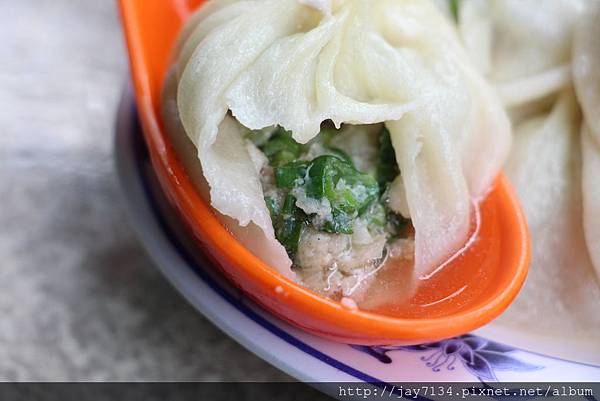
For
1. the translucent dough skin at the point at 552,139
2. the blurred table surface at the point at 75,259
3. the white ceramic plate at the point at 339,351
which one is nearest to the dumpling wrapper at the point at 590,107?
the translucent dough skin at the point at 552,139

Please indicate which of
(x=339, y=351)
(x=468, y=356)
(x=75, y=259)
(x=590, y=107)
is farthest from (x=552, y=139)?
(x=75, y=259)

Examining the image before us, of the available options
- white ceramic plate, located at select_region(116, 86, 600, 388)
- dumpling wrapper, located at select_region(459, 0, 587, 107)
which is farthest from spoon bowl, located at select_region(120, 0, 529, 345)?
dumpling wrapper, located at select_region(459, 0, 587, 107)

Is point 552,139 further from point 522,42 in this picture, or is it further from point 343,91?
point 343,91

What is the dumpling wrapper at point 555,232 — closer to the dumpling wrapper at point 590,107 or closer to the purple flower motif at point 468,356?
the dumpling wrapper at point 590,107

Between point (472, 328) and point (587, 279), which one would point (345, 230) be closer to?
point (472, 328)

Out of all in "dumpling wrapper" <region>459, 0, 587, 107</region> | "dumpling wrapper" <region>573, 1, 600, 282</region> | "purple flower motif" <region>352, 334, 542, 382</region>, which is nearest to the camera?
"purple flower motif" <region>352, 334, 542, 382</region>

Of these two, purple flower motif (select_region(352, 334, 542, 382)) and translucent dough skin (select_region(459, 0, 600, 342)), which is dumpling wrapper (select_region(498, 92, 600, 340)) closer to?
translucent dough skin (select_region(459, 0, 600, 342))

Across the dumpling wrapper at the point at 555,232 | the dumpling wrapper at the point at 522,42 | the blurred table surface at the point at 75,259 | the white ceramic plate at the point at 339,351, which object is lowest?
the blurred table surface at the point at 75,259
